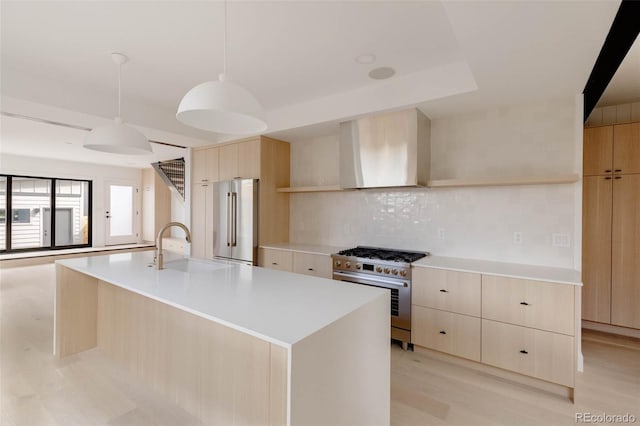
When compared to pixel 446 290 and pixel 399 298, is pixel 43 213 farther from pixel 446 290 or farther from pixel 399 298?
pixel 446 290

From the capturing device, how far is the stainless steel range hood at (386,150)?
9.52ft

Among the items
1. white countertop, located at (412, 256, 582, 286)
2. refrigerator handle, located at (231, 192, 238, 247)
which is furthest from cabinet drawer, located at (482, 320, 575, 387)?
refrigerator handle, located at (231, 192, 238, 247)

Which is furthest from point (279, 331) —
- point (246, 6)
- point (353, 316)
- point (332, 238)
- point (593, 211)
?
point (593, 211)

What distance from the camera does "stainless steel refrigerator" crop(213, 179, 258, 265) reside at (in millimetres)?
3913

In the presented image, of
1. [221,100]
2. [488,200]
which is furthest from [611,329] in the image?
[221,100]

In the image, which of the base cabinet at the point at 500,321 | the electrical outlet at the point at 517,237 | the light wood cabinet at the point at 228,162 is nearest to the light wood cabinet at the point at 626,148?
the electrical outlet at the point at 517,237

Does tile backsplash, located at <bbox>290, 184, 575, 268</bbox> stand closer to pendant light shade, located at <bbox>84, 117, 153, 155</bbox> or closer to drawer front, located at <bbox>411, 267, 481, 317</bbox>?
drawer front, located at <bbox>411, 267, 481, 317</bbox>

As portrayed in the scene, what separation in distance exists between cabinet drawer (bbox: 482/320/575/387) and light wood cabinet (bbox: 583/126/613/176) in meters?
2.01

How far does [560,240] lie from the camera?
2.61 m

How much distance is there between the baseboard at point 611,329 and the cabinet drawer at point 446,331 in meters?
1.83

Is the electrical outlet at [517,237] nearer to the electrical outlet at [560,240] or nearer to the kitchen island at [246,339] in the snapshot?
the electrical outlet at [560,240]

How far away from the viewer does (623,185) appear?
3031 millimetres

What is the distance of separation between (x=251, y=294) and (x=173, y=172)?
5.59 metres

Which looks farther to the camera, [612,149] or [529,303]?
[612,149]
